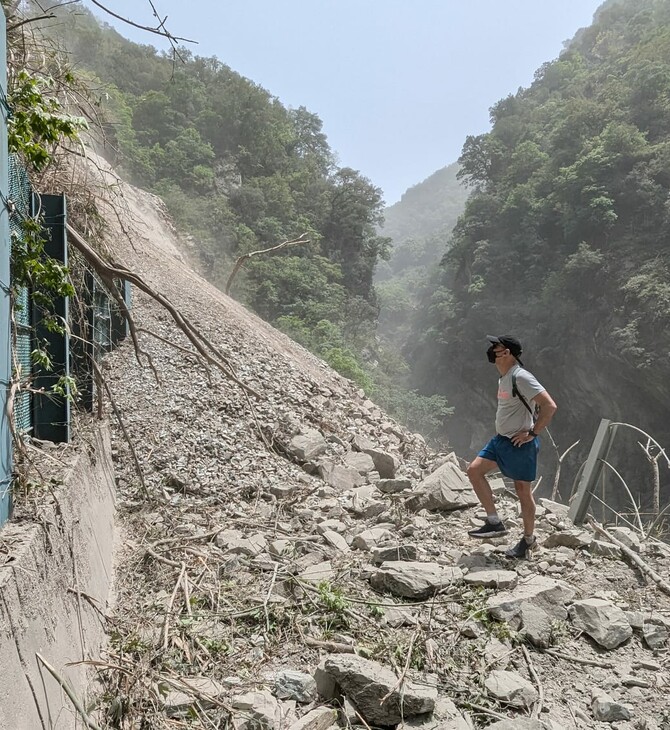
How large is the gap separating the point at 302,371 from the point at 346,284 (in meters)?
21.0

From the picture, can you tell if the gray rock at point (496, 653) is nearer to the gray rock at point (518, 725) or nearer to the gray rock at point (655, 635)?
the gray rock at point (518, 725)

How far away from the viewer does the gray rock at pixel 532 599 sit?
273 cm

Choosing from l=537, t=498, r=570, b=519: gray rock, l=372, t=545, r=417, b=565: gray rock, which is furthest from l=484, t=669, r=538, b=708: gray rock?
l=537, t=498, r=570, b=519: gray rock

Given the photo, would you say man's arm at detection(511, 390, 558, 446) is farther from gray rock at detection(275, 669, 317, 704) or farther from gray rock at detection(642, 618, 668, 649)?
gray rock at detection(275, 669, 317, 704)

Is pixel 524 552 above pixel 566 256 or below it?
below

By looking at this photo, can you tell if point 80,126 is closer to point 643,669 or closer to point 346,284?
point 643,669

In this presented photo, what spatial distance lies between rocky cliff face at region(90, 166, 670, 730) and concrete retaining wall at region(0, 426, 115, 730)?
0.67 feet

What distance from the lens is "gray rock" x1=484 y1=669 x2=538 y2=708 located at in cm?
225

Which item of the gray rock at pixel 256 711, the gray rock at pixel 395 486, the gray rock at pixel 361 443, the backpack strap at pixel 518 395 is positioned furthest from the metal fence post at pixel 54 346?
the gray rock at pixel 361 443

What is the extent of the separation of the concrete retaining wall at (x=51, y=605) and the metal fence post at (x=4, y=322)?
0.61 feet

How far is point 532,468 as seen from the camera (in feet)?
10.8

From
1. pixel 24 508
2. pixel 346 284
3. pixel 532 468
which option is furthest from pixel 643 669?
pixel 346 284

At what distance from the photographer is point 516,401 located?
3.30 metres

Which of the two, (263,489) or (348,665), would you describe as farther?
(263,489)
